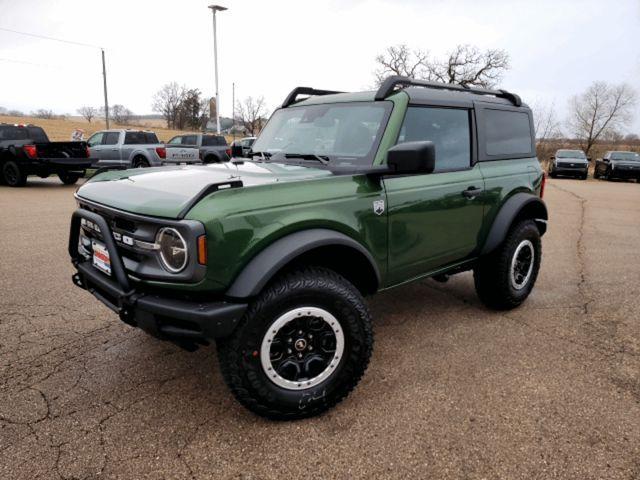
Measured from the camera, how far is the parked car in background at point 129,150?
1608 cm

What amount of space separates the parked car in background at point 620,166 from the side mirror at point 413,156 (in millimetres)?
23524

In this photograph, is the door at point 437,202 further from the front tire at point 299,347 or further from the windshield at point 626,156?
the windshield at point 626,156

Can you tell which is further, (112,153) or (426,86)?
(112,153)

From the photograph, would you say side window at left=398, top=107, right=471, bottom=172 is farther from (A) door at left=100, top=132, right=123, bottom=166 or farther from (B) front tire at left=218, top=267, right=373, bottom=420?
(A) door at left=100, top=132, right=123, bottom=166

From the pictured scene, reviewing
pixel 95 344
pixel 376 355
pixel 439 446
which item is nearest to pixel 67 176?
pixel 95 344

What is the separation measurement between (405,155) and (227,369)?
1.52 metres

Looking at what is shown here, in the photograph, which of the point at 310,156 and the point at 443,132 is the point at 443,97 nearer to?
the point at 443,132

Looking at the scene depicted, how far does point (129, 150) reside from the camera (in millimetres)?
16281

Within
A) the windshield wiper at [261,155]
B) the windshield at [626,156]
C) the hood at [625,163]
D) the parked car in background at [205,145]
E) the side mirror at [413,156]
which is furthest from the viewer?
the windshield at [626,156]

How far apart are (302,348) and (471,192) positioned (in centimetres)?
186

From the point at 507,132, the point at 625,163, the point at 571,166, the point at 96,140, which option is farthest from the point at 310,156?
the point at 625,163

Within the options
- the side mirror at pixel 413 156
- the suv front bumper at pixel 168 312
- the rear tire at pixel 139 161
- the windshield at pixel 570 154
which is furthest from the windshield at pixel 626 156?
the suv front bumper at pixel 168 312

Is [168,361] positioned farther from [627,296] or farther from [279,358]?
[627,296]

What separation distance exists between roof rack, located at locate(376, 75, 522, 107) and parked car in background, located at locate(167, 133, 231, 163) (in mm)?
14437
